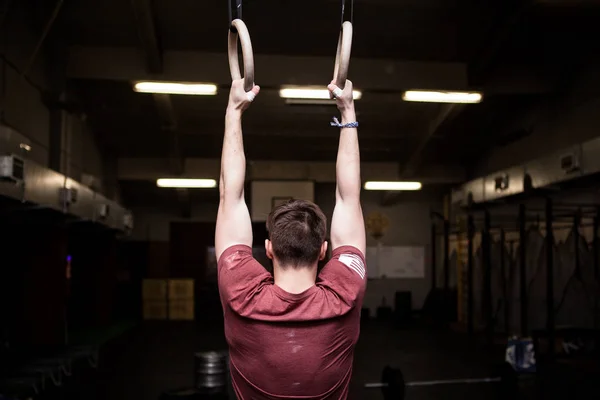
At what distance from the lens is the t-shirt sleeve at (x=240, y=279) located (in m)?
1.07

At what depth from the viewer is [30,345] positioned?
608cm

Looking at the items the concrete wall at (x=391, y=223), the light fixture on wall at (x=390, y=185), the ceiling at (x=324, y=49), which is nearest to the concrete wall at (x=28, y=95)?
the ceiling at (x=324, y=49)

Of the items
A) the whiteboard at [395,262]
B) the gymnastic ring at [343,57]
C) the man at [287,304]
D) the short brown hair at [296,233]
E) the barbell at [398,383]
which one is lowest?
the barbell at [398,383]

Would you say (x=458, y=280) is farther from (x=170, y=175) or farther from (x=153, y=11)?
(x=153, y=11)

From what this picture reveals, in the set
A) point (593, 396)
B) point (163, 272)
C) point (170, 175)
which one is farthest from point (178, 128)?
point (593, 396)

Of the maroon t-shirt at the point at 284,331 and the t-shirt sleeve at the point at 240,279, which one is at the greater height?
the t-shirt sleeve at the point at 240,279

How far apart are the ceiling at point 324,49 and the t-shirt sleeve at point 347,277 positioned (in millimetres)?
4531

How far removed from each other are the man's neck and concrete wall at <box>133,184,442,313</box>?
11.2 meters

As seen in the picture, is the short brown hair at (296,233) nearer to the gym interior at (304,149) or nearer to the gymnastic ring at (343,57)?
the gymnastic ring at (343,57)

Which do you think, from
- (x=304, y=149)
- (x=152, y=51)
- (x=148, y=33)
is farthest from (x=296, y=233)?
(x=304, y=149)

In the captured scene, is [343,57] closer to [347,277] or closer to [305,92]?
[347,277]

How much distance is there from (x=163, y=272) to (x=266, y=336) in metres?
11.7

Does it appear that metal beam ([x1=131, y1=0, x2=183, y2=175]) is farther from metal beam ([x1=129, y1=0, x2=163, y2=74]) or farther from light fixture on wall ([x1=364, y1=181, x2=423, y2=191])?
light fixture on wall ([x1=364, y1=181, x2=423, y2=191])

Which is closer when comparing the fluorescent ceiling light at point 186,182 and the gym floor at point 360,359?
the gym floor at point 360,359
